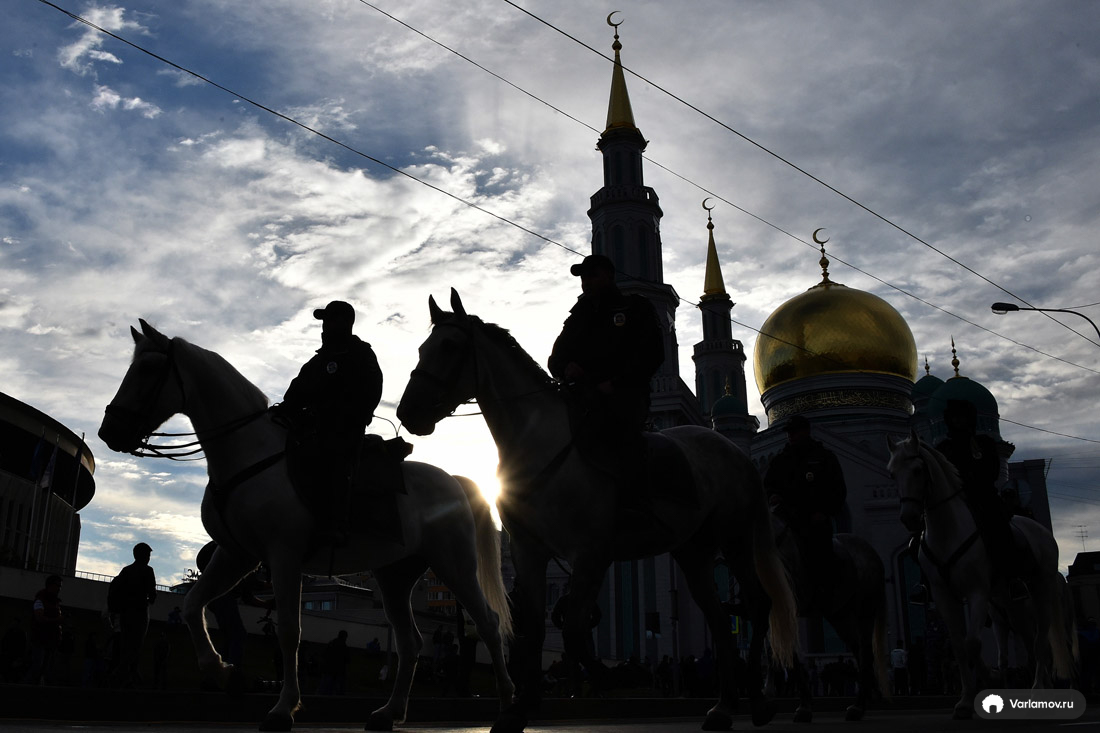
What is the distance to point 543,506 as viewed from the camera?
19.7ft

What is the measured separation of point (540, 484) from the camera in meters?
6.02

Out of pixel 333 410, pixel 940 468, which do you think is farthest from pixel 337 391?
pixel 940 468

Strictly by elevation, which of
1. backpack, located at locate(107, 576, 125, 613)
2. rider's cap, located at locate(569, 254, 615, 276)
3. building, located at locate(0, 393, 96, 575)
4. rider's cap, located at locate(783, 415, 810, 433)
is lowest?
backpack, located at locate(107, 576, 125, 613)

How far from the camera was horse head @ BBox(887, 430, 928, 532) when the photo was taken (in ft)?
30.0

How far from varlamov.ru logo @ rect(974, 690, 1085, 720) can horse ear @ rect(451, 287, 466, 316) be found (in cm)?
417

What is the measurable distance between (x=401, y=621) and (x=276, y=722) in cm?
191

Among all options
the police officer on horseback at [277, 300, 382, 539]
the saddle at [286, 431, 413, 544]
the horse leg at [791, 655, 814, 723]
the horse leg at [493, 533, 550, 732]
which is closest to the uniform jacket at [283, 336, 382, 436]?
the police officer on horseback at [277, 300, 382, 539]

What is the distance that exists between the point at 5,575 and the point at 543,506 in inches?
1161

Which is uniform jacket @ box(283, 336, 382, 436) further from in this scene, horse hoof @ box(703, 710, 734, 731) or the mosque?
the mosque

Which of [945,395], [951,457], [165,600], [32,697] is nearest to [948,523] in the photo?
[951,457]

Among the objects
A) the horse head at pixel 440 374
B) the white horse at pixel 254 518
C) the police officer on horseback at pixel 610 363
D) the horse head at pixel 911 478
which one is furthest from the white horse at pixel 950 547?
the horse head at pixel 440 374

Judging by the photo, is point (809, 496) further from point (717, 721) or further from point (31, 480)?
point (31, 480)

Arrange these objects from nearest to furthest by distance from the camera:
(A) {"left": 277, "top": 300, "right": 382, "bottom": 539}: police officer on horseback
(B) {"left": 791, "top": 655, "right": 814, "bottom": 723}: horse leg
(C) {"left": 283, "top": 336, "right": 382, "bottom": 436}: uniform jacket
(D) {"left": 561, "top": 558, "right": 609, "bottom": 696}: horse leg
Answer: (D) {"left": 561, "top": 558, "right": 609, "bottom": 696}: horse leg < (A) {"left": 277, "top": 300, "right": 382, "bottom": 539}: police officer on horseback < (C) {"left": 283, "top": 336, "right": 382, "bottom": 436}: uniform jacket < (B) {"left": 791, "top": 655, "right": 814, "bottom": 723}: horse leg

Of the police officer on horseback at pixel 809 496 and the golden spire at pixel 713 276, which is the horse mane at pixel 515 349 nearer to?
the police officer on horseback at pixel 809 496
